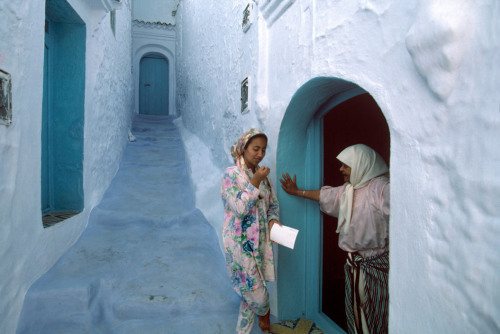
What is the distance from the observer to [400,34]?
4.19 feet

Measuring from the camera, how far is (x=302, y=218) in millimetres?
2502

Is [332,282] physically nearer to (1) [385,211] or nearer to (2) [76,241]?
(1) [385,211]

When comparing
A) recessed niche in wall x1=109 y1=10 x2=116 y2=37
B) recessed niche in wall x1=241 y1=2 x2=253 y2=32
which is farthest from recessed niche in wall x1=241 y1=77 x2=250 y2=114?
recessed niche in wall x1=109 y1=10 x2=116 y2=37

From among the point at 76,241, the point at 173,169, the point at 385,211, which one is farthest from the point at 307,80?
the point at 173,169

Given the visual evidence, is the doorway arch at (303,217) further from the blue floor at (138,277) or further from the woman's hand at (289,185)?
the blue floor at (138,277)

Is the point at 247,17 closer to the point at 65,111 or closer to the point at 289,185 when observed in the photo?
the point at 289,185

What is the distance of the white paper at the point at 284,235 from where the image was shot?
194cm

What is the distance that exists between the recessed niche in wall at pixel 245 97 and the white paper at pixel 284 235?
1389 millimetres

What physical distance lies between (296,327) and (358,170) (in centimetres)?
132

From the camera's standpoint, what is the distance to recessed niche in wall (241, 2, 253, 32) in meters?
2.98

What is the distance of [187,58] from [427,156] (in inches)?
287

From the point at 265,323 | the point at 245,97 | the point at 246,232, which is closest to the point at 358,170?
the point at 246,232

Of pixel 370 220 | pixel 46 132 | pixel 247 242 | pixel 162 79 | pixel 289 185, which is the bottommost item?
pixel 247 242

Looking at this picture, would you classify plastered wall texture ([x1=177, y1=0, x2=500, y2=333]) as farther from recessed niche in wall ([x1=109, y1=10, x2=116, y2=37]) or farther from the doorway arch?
recessed niche in wall ([x1=109, y1=10, x2=116, y2=37])
